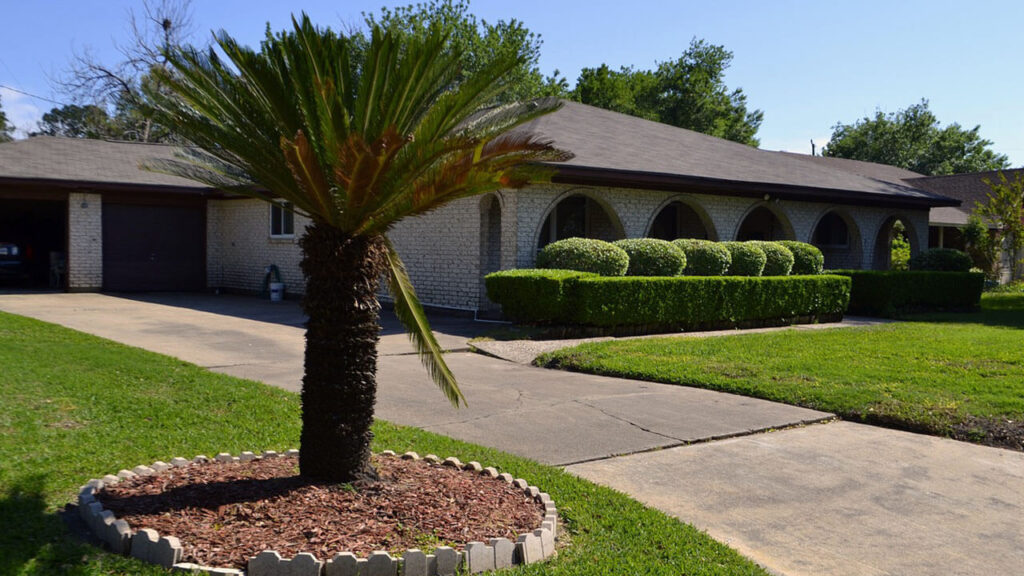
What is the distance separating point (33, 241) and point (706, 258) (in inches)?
939

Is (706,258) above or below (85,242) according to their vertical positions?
below

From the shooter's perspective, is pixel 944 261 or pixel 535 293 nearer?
pixel 535 293

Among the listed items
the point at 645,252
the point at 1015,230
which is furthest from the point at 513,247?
the point at 1015,230

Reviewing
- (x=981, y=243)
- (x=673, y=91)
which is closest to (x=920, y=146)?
(x=673, y=91)

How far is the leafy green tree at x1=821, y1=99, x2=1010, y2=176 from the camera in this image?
6456 cm

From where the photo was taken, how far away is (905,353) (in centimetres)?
1175

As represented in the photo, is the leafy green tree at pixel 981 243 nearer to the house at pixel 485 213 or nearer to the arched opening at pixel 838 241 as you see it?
the house at pixel 485 213

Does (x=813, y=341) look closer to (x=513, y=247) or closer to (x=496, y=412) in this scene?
(x=513, y=247)

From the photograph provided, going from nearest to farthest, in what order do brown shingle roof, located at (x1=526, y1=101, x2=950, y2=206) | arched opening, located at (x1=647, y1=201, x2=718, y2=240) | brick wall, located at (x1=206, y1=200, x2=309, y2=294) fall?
brown shingle roof, located at (x1=526, y1=101, x2=950, y2=206)
brick wall, located at (x1=206, y1=200, x2=309, y2=294)
arched opening, located at (x1=647, y1=201, x2=718, y2=240)

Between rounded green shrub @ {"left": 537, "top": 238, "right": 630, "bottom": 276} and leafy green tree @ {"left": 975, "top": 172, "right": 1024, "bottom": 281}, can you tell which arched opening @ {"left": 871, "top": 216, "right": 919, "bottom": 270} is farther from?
rounded green shrub @ {"left": 537, "top": 238, "right": 630, "bottom": 276}

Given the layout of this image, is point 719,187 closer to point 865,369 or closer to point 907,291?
point 907,291

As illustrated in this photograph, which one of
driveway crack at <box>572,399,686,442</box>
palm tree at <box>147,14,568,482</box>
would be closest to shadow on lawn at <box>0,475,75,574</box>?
palm tree at <box>147,14,568,482</box>

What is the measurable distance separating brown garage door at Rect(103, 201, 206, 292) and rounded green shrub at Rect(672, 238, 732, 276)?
1519 centimetres

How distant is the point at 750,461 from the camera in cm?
629
